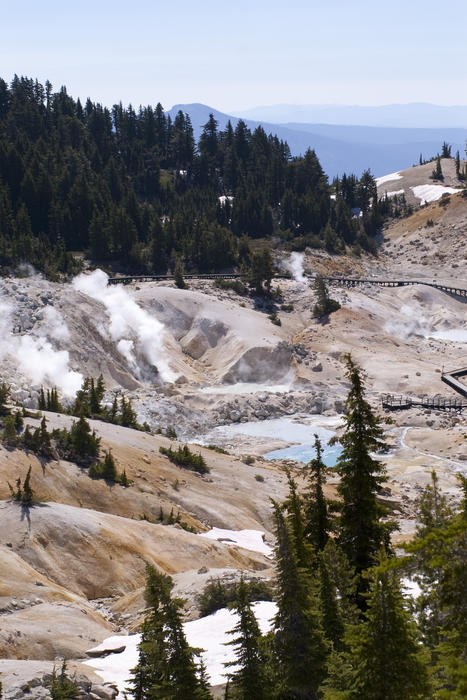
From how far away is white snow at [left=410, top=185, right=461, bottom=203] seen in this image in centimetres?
13188

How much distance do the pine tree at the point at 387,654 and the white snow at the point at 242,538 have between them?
21.0 meters

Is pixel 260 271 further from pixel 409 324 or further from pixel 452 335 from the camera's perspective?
pixel 452 335

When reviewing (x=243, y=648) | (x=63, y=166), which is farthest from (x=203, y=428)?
(x=63, y=166)

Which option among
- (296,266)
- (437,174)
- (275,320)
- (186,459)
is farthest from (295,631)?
(437,174)

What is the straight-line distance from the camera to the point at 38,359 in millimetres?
58469

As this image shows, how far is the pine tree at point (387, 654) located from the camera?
11.5m

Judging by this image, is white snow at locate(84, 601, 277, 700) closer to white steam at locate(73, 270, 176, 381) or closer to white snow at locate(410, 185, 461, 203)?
white steam at locate(73, 270, 176, 381)

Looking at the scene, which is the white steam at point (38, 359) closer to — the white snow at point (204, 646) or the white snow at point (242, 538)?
the white snow at point (242, 538)

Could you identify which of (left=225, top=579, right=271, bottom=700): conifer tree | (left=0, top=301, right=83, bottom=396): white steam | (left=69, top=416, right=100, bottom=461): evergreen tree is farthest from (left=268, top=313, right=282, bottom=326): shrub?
(left=225, top=579, right=271, bottom=700): conifer tree

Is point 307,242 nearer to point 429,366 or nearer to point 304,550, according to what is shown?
point 429,366

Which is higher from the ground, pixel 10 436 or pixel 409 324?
pixel 10 436

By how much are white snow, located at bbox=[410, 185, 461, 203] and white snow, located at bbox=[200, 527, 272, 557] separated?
344 feet

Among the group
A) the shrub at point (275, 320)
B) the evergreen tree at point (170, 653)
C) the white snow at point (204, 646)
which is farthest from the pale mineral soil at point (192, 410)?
the evergreen tree at point (170, 653)

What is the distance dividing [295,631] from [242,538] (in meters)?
19.8
